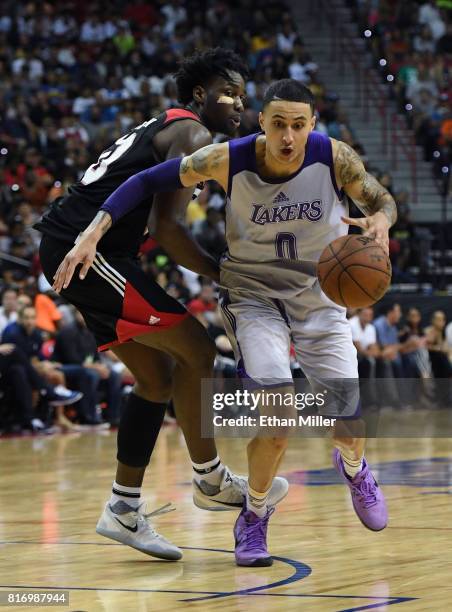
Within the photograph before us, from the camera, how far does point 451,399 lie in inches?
573

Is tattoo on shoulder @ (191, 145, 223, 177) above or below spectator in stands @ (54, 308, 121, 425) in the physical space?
above

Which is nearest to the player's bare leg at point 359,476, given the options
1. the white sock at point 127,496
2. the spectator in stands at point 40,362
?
the white sock at point 127,496

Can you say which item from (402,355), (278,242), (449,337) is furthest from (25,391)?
(278,242)

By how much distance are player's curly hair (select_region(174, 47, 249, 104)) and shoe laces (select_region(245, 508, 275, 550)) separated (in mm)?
1935

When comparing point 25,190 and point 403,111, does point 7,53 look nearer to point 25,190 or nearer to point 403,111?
point 25,190

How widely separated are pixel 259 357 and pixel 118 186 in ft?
3.28

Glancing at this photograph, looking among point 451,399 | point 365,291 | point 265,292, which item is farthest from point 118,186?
point 451,399

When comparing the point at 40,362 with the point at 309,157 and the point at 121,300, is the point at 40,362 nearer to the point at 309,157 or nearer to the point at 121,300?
the point at 121,300

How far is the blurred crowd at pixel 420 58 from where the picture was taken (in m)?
19.9

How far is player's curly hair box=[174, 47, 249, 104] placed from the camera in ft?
17.6

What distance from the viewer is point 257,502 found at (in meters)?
5.00

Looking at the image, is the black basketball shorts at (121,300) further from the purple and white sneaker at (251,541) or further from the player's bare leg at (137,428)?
the purple and white sneaker at (251,541)

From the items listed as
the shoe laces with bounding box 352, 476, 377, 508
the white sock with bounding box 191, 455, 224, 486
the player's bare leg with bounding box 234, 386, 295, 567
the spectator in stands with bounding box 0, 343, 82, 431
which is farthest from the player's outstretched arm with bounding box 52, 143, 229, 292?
the spectator in stands with bounding box 0, 343, 82, 431

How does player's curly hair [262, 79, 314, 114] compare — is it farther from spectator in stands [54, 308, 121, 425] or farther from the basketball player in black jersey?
spectator in stands [54, 308, 121, 425]
